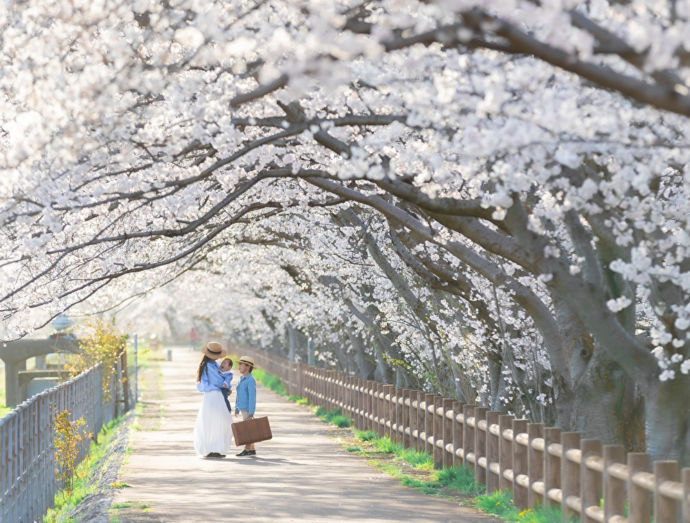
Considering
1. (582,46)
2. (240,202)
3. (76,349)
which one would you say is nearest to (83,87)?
(582,46)

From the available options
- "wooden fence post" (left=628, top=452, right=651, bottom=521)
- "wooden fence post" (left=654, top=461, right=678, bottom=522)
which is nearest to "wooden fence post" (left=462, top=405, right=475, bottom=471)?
"wooden fence post" (left=628, top=452, right=651, bottom=521)

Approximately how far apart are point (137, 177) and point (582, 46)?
752 centimetres

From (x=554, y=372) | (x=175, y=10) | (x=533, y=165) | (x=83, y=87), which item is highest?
(x=175, y=10)

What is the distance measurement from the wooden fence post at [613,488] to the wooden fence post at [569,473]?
1.09 metres

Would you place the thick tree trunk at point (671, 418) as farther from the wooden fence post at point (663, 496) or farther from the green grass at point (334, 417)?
the green grass at point (334, 417)

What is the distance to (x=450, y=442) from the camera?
15844 mm

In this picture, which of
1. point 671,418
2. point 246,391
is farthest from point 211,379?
point 671,418

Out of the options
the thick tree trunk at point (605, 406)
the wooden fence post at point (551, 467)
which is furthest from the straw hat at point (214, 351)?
the wooden fence post at point (551, 467)

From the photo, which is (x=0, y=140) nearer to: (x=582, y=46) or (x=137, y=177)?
(x=137, y=177)

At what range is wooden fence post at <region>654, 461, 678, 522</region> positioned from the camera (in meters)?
7.90

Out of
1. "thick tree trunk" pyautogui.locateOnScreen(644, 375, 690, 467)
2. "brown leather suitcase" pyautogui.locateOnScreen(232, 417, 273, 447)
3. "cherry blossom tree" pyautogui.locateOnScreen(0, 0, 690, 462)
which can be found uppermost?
"cherry blossom tree" pyautogui.locateOnScreen(0, 0, 690, 462)

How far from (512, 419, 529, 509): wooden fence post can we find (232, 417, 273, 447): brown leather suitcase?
22.1 ft

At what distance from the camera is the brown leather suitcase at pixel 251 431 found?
1834cm

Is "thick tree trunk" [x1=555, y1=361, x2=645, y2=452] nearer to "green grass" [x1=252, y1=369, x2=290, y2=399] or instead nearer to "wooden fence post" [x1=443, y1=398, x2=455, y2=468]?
"wooden fence post" [x1=443, y1=398, x2=455, y2=468]
